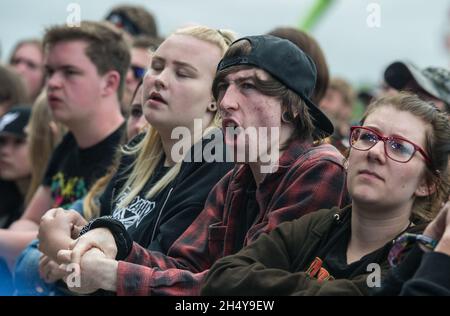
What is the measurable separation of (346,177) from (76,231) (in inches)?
47.8

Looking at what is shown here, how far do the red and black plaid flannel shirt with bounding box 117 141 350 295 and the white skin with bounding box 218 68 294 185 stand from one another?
11 centimetres

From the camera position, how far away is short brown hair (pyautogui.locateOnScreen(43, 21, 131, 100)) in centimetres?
582

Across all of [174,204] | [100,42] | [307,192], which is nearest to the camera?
[307,192]

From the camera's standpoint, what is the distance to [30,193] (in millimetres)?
6441

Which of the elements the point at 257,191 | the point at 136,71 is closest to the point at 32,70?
the point at 136,71

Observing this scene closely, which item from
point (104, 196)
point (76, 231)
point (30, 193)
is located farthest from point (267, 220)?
point (30, 193)

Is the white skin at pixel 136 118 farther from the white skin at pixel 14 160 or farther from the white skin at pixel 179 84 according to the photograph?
the white skin at pixel 14 160

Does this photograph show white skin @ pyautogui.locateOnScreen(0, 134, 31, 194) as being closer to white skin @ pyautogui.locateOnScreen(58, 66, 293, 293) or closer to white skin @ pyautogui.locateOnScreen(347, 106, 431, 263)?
white skin @ pyautogui.locateOnScreen(58, 66, 293, 293)

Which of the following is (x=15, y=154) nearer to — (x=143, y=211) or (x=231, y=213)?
(x=143, y=211)

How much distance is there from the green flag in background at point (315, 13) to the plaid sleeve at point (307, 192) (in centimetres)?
837

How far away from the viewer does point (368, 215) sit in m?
3.04

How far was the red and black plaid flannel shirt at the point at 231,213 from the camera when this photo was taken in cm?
321

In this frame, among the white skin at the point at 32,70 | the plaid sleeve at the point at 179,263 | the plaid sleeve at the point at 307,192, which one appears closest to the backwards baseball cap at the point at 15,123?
the white skin at the point at 32,70

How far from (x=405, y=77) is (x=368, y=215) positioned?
2.05 metres
